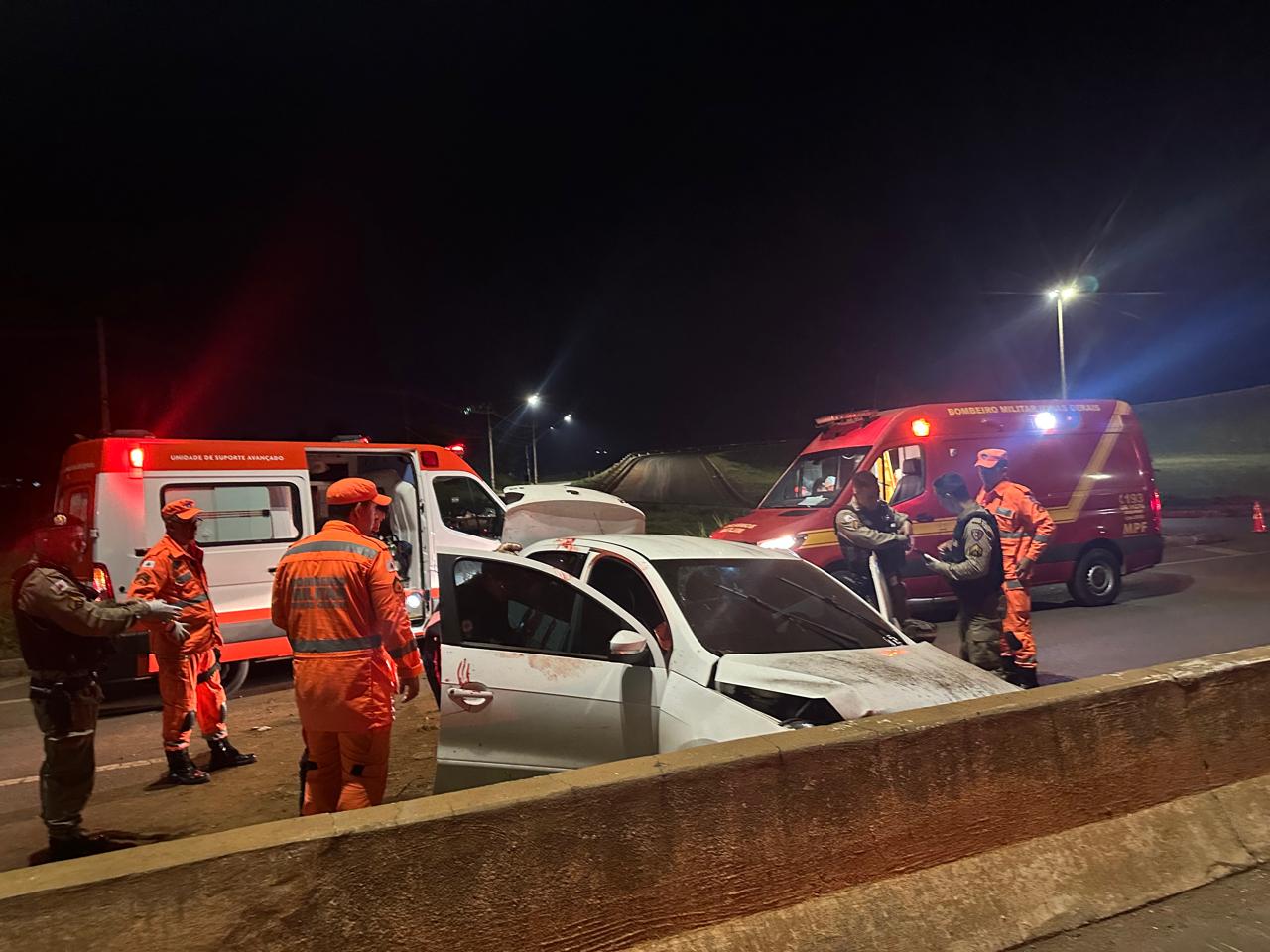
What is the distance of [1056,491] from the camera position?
9.70 metres

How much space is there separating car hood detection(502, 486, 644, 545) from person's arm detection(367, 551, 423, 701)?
406 cm

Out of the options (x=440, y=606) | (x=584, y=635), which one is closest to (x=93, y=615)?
(x=440, y=606)

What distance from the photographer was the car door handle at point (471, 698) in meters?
3.79

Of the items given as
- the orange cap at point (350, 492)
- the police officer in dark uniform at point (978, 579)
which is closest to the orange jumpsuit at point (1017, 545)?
the police officer in dark uniform at point (978, 579)

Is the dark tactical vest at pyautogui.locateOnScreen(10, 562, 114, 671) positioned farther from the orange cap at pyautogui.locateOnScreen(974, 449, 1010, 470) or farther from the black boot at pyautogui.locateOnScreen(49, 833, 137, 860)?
the orange cap at pyautogui.locateOnScreen(974, 449, 1010, 470)

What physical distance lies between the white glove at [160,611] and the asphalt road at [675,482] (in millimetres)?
A: 22986

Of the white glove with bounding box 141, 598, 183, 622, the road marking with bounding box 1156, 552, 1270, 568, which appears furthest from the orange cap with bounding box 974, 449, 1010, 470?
the road marking with bounding box 1156, 552, 1270, 568

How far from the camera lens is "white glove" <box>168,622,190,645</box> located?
4641 millimetres

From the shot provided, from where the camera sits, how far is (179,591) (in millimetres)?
4953

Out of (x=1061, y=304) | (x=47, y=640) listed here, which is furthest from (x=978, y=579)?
(x=1061, y=304)

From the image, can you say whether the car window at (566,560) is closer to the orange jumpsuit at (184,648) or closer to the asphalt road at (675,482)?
the orange jumpsuit at (184,648)

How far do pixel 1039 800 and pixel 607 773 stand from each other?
1706 millimetres

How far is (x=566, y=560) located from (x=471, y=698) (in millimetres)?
1293

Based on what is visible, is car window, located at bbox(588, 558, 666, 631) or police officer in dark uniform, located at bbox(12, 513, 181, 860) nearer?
police officer in dark uniform, located at bbox(12, 513, 181, 860)
